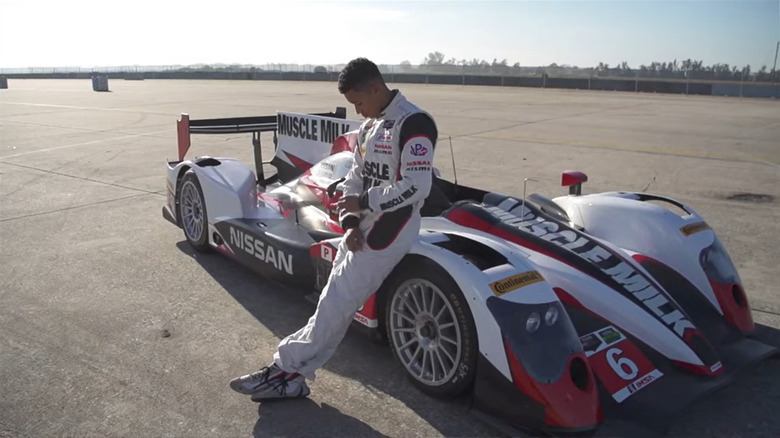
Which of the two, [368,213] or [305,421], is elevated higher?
[368,213]

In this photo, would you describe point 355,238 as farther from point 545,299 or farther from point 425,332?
point 545,299

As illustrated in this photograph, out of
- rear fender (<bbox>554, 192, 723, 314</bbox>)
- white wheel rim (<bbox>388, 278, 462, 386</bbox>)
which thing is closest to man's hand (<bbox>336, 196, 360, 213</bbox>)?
white wheel rim (<bbox>388, 278, 462, 386</bbox>)

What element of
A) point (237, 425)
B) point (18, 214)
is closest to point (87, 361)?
point (237, 425)

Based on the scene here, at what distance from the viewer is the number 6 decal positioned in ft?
10.7

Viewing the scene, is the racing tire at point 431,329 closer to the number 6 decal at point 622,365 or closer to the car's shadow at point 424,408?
the car's shadow at point 424,408

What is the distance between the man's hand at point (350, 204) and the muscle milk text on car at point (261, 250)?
1.40 metres

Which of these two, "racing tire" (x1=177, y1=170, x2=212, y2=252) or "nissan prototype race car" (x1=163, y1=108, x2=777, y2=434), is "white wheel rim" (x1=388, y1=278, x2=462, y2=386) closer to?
"nissan prototype race car" (x1=163, y1=108, x2=777, y2=434)

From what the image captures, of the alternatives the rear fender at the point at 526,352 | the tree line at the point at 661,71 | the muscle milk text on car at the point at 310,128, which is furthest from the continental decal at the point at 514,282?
the tree line at the point at 661,71

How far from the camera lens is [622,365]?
10.8ft

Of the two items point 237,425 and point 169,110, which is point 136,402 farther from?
point 169,110

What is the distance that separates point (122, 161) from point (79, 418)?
8.71 meters

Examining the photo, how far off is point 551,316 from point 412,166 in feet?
3.24

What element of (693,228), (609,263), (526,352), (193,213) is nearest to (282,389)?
(526,352)

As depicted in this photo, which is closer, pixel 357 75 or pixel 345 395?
pixel 357 75
